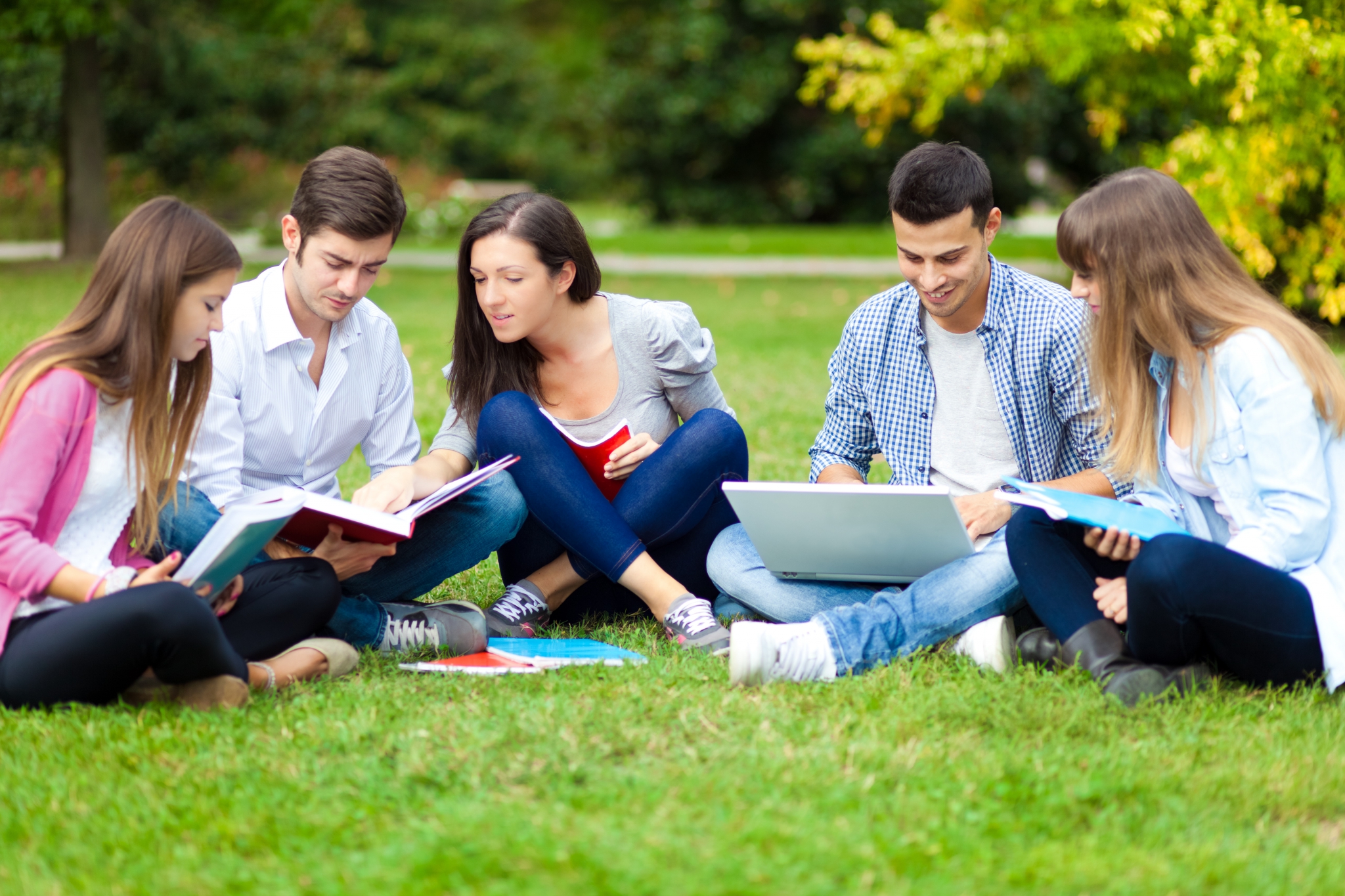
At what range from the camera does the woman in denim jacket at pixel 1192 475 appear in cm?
268

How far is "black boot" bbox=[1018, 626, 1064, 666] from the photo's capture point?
9.87ft

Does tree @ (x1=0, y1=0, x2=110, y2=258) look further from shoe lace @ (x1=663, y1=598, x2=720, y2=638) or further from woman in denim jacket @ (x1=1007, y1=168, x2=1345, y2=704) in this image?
woman in denim jacket @ (x1=1007, y1=168, x2=1345, y2=704)

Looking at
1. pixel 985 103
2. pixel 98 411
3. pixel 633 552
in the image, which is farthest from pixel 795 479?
pixel 985 103

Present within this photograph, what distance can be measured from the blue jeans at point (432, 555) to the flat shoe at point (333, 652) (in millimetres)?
158

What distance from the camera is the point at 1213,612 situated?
8.75 ft

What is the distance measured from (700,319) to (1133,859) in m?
9.15

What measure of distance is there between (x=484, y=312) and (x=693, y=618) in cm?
102

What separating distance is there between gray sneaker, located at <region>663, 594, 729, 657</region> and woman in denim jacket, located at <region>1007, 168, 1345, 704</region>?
2.45 feet

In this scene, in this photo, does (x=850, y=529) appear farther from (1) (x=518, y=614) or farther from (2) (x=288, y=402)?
(2) (x=288, y=402)

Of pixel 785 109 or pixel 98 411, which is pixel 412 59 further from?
pixel 98 411

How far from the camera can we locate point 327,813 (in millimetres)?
2250

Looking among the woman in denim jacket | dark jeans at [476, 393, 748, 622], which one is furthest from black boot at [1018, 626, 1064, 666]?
dark jeans at [476, 393, 748, 622]

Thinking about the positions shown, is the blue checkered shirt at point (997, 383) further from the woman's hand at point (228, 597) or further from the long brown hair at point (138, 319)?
the long brown hair at point (138, 319)

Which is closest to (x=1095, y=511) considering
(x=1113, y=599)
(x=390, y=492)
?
(x=1113, y=599)
